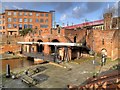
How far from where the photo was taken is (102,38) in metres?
29.8

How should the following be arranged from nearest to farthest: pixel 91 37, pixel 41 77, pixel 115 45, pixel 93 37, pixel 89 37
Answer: pixel 41 77 < pixel 115 45 < pixel 93 37 < pixel 91 37 < pixel 89 37

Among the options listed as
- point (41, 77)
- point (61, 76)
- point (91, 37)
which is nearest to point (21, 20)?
point (91, 37)

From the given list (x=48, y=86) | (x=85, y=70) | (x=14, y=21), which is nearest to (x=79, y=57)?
(x=85, y=70)

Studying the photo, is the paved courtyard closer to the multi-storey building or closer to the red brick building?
the red brick building

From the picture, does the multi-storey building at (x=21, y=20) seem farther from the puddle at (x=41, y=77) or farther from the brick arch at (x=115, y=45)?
the puddle at (x=41, y=77)

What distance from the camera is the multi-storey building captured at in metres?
72.4

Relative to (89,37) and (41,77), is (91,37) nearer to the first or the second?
(89,37)

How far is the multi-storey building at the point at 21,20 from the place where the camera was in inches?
2852

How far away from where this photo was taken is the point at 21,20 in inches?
2918

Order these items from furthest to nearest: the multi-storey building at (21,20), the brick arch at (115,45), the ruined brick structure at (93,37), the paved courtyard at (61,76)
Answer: the multi-storey building at (21,20) < the ruined brick structure at (93,37) < the brick arch at (115,45) < the paved courtyard at (61,76)

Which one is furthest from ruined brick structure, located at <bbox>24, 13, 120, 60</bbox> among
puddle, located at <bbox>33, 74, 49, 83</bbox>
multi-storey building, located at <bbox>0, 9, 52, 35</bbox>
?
multi-storey building, located at <bbox>0, 9, 52, 35</bbox>

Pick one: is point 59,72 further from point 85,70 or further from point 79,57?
point 79,57

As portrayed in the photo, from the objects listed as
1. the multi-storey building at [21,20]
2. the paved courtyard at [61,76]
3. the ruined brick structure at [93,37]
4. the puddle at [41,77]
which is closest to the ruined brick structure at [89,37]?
the ruined brick structure at [93,37]

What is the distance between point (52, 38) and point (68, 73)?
52.1ft
